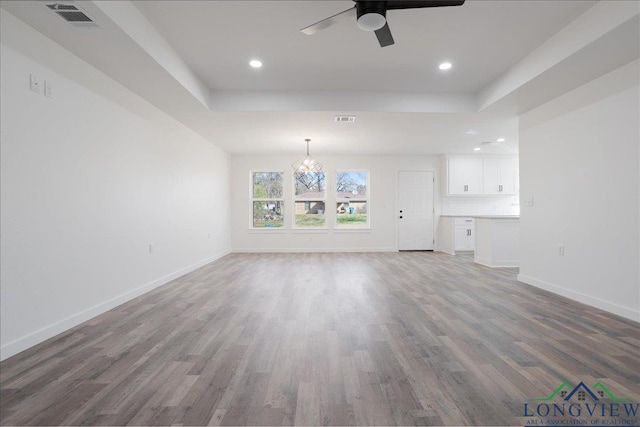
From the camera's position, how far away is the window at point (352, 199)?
8.19 meters

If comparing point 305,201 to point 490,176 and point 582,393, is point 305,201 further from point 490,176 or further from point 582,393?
point 582,393

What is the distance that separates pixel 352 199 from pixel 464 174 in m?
2.89

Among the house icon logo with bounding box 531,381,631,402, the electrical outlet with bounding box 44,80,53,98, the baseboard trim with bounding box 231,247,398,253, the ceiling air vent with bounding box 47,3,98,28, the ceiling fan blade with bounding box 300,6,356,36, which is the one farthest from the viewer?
the baseboard trim with bounding box 231,247,398,253

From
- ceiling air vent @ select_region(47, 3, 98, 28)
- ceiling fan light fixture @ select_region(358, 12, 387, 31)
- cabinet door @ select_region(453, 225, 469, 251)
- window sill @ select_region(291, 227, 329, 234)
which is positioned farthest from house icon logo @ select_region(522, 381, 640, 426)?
window sill @ select_region(291, 227, 329, 234)

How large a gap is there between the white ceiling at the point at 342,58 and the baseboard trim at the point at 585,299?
2390 millimetres

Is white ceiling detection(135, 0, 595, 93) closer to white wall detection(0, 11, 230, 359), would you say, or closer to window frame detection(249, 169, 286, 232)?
white wall detection(0, 11, 230, 359)

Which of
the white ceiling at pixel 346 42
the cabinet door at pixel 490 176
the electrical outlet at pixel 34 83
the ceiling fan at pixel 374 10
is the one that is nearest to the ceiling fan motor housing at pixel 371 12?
the ceiling fan at pixel 374 10

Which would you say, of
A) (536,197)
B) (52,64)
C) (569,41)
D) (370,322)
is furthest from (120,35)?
(536,197)

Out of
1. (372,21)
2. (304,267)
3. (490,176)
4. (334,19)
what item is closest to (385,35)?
(372,21)

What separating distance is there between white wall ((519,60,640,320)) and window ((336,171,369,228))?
413 cm

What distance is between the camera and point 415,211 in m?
8.09

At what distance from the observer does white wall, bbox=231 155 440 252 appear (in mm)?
8031

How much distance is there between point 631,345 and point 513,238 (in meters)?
3.63

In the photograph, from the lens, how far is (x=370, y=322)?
2838 millimetres
